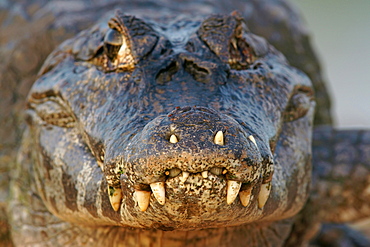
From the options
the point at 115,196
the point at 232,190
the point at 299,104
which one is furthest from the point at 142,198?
the point at 299,104

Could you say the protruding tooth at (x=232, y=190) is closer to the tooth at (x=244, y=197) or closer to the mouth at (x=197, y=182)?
the mouth at (x=197, y=182)

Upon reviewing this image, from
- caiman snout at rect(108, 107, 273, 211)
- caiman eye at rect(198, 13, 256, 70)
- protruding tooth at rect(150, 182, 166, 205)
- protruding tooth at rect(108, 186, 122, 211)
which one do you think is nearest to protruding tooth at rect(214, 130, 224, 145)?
caiman snout at rect(108, 107, 273, 211)

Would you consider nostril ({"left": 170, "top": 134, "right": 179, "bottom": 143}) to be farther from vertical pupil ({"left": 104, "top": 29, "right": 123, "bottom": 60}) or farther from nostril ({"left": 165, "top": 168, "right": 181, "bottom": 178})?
vertical pupil ({"left": 104, "top": 29, "right": 123, "bottom": 60})

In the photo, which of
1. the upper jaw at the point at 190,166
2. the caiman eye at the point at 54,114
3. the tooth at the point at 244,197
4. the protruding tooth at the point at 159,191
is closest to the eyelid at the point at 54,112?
the caiman eye at the point at 54,114

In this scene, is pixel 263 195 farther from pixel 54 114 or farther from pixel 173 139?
pixel 54 114

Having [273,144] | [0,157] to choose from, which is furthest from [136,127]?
[0,157]
